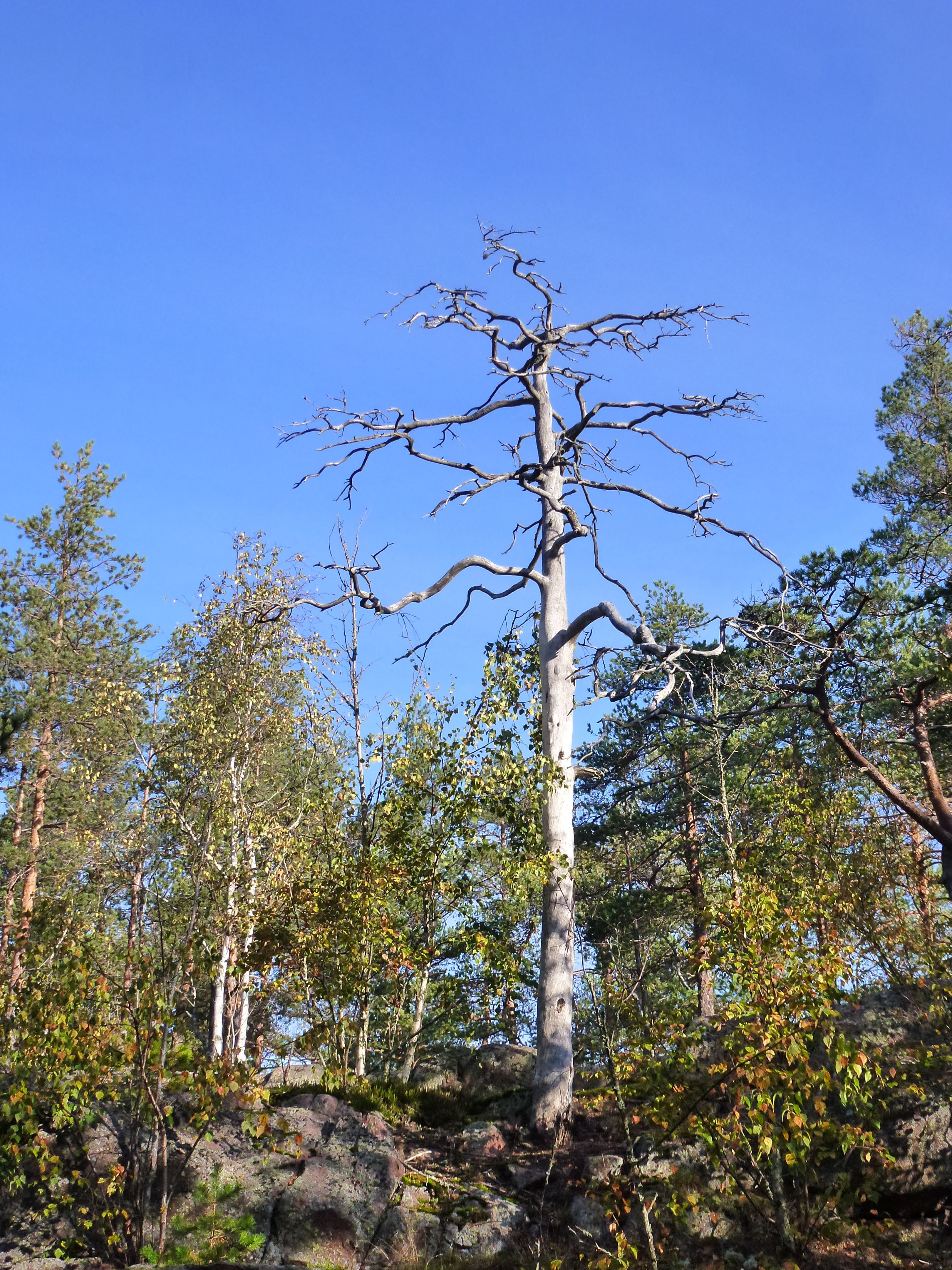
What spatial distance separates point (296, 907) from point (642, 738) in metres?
9.61

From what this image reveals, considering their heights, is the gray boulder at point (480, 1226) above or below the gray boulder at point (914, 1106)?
below

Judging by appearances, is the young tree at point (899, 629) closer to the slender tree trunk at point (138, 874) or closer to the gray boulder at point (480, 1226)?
the gray boulder at point (480, 1226)

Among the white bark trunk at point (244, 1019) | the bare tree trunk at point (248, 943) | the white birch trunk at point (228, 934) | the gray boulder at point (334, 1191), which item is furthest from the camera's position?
the white bark trunk at point (244, 1019)

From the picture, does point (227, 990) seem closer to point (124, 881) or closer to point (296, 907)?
point (124, 881)

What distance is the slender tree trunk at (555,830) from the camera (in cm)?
1014

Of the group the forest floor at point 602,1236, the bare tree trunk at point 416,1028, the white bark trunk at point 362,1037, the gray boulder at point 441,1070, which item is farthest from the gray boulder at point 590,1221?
the gray boulder at point 441,1070

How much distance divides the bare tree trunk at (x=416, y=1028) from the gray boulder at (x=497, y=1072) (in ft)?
2.97

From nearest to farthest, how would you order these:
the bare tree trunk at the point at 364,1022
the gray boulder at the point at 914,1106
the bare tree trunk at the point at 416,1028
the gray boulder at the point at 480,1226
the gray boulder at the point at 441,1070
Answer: the gray boulder at the point at 480,1226 < the gray boulder at the point at 914,1106 < the bare tree trunk at the point at 364,1022 < the bare tree trunk at the point at 416,1028 < the gray boulder at the point at 441,1070

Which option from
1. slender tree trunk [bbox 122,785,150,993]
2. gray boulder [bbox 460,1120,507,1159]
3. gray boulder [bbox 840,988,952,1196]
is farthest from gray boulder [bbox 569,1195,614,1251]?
slender tree trunk [bbox 122,785,150,993]

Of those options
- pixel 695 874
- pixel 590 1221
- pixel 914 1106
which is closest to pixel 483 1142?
pixel 590 1221

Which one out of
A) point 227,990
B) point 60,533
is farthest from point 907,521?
point 60,533

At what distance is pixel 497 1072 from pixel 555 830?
3.30m

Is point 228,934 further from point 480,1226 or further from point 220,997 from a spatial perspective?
point 480,1226

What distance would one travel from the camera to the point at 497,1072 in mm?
11852
